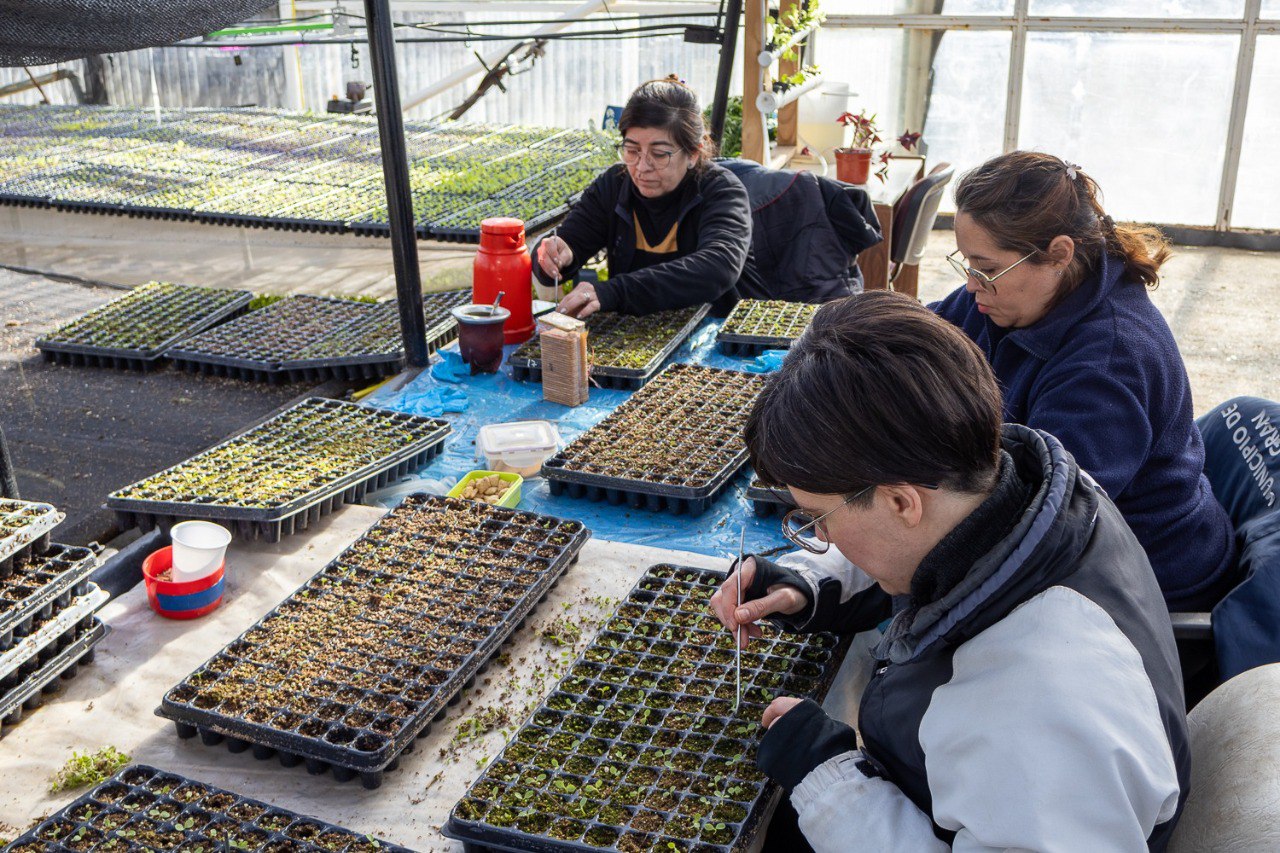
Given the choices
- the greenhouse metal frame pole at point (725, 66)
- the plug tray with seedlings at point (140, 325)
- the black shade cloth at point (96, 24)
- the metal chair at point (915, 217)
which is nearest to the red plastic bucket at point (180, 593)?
the black shade cloth at point (96, 24)

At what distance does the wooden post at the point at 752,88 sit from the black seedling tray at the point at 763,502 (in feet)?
10.7

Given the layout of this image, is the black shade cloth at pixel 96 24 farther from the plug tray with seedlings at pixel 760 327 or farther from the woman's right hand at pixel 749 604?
the plug tray with seedlings at pixel 760 327

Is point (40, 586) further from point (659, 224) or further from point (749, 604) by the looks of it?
point (659, 224)

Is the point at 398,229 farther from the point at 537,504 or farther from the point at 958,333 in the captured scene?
the point at 958,333

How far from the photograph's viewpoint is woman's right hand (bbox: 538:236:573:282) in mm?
3541

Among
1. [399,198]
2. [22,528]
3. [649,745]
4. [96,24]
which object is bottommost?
[649,745]

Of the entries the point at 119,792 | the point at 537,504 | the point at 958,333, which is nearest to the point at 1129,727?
the point at 958,333

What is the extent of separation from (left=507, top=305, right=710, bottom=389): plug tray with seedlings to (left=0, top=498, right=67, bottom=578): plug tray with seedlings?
1.33 m

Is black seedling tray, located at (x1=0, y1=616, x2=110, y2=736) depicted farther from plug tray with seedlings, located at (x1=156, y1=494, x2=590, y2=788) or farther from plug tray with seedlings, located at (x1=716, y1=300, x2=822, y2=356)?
plug tray with seedlings, located at (x1=716, y1=300, x2=822, y2=356)

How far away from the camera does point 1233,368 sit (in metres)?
5.90

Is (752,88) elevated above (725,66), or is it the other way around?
(725,66)

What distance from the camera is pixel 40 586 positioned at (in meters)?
1.77

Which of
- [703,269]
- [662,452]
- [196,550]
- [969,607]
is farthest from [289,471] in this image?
[969,607]

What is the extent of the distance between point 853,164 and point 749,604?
399 cm
